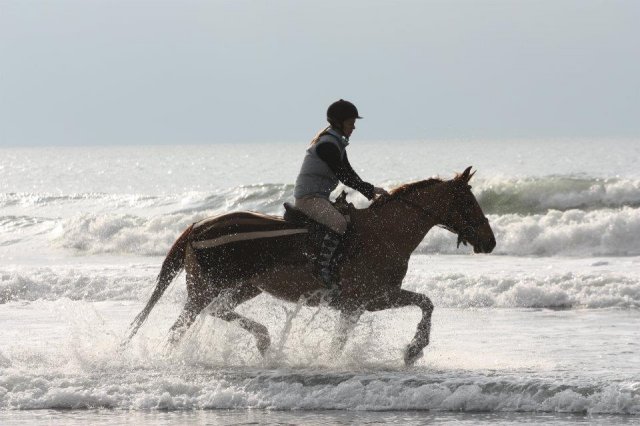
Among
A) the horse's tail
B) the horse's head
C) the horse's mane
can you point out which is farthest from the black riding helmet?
the horse's tail

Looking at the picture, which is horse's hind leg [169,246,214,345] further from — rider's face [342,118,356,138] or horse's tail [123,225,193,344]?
rider's face [342,118,356,138]

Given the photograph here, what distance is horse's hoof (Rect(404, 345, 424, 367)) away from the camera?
1079 centimetres

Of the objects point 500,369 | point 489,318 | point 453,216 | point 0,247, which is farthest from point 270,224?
point 0,247

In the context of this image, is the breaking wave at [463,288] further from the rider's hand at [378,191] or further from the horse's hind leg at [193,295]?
the rider's hand at [378,191]

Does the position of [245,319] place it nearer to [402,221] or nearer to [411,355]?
[411,355]

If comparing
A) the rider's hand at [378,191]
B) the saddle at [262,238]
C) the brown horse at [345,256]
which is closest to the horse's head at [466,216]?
the brown horse at [345,256]

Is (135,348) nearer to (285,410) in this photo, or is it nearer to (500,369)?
(285,410)

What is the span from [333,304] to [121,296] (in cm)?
834

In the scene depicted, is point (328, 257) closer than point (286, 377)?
No

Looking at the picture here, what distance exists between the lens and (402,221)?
1093cm

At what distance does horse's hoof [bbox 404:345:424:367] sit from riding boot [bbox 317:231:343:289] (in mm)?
929

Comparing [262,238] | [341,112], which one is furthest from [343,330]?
[341,112]

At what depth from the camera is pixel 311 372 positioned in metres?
10.6

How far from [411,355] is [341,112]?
2.24m
